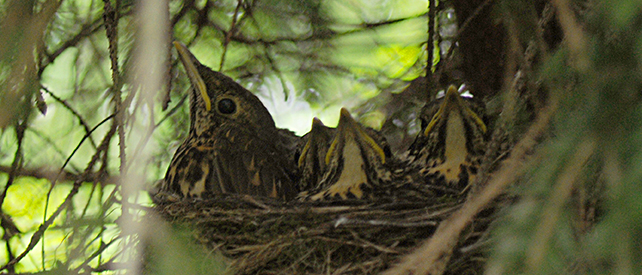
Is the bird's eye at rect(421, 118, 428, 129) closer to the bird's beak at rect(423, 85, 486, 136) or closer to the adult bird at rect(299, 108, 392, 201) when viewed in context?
the bird's beak at rect(423, 85, 486, 136)

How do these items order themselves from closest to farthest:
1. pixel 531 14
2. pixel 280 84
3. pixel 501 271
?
1. pixel 501 271
2. pixel 531 14
3. pixel 280 84

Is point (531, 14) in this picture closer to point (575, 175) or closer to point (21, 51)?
point (575, 175)

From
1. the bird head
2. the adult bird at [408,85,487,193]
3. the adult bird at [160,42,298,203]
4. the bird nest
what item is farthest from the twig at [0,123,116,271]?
the adult bird at [408,85,487,193]

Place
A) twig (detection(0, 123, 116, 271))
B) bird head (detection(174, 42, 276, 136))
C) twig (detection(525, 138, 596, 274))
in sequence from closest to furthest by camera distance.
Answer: twig (detection(525, 138, 596, 274))
twig (detection(0, 123, 116, 271))
bird head (detection(174, 42, 276, 136))

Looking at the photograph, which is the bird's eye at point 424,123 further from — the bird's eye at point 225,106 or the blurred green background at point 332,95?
the bird's eye at point 225,106

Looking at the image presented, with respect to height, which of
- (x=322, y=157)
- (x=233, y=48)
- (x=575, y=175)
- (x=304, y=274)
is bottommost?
(x=304, y=274)

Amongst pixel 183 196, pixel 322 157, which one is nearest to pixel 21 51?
pixel 183 196
